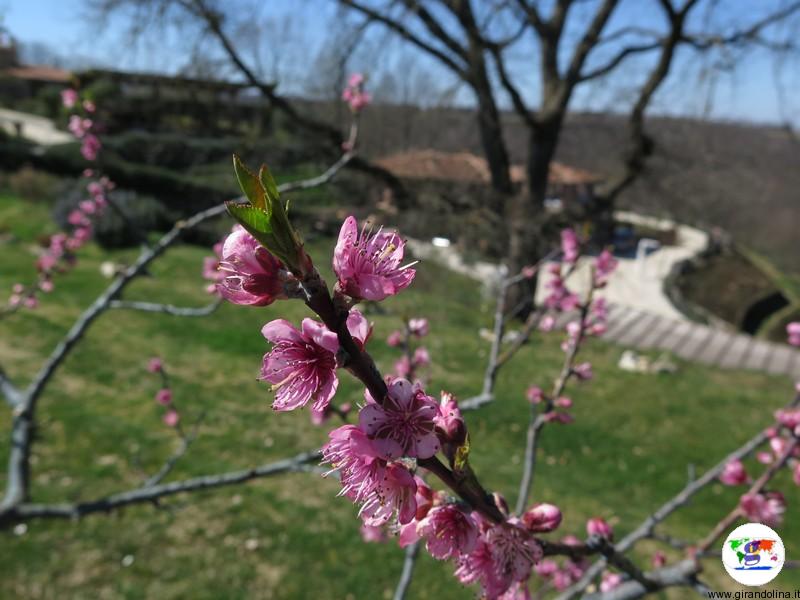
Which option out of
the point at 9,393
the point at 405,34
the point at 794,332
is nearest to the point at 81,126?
the point at 9,393

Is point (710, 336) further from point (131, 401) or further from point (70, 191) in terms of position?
point (70, 191)

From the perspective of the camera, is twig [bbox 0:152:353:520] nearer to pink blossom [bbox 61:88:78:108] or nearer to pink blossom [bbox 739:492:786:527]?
pink blossom [bbox 61:88:78:108]

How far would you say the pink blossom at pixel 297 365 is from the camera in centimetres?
66

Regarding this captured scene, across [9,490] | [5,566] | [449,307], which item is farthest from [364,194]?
[9,490]

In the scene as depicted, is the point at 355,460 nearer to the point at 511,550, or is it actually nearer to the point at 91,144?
the point at 511,550

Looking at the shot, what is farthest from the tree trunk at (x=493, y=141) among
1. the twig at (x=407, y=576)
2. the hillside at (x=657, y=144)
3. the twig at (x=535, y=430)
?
the twig at (x=407, y=576)

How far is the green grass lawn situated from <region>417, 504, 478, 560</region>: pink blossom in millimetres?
1631

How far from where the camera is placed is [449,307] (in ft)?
35.9

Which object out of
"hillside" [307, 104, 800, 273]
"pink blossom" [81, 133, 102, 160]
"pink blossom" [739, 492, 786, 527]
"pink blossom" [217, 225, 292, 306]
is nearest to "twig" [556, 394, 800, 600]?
"pink blossom" [739, 492, 786, 527]

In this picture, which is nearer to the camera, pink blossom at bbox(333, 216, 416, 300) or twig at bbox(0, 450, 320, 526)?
pink blossom at bbox(333, 216, 416, 300)

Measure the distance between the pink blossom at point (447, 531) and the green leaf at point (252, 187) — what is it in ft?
1.63

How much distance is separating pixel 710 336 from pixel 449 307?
5.17 m

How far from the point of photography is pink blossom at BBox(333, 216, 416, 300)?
0.63m

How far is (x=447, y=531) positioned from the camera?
795 millimetres
